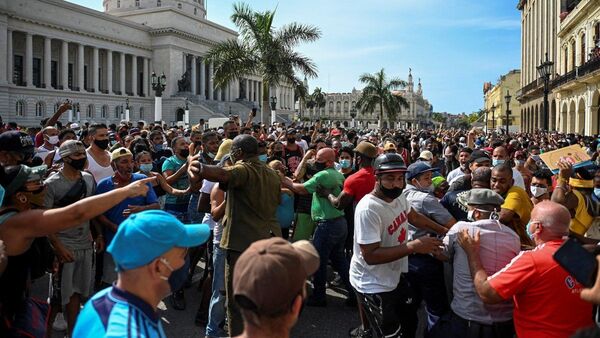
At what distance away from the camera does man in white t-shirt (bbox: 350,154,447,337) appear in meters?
3.91

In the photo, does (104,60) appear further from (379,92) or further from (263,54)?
(263,54)

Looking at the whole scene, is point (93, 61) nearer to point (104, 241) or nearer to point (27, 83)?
point (27, 83)

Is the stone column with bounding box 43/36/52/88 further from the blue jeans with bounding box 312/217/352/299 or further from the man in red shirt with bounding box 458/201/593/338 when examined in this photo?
the man in red shirt with bounding box 458/201/593/338

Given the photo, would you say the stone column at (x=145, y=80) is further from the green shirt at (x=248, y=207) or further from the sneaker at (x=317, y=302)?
the green shirt at (x=248, y=207)

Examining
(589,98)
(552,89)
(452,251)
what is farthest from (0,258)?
(552,89)

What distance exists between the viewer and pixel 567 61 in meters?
37.4

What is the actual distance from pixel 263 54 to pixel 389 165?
20.0 m

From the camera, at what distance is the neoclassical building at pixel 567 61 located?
96.1ft

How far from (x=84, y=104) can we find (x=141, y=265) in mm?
59307

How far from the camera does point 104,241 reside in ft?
17.3

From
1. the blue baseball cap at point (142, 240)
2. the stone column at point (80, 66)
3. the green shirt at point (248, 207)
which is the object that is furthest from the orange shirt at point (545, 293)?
the stone column at point (80, 66)

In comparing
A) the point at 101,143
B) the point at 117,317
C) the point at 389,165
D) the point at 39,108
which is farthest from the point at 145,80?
the point at 117,317

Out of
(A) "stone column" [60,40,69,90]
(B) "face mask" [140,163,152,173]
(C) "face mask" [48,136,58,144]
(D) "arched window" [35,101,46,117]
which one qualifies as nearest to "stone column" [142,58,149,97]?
(A) "stone column" [60,40,69,90]

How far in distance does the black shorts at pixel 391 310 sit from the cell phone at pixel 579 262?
1.83 meters
